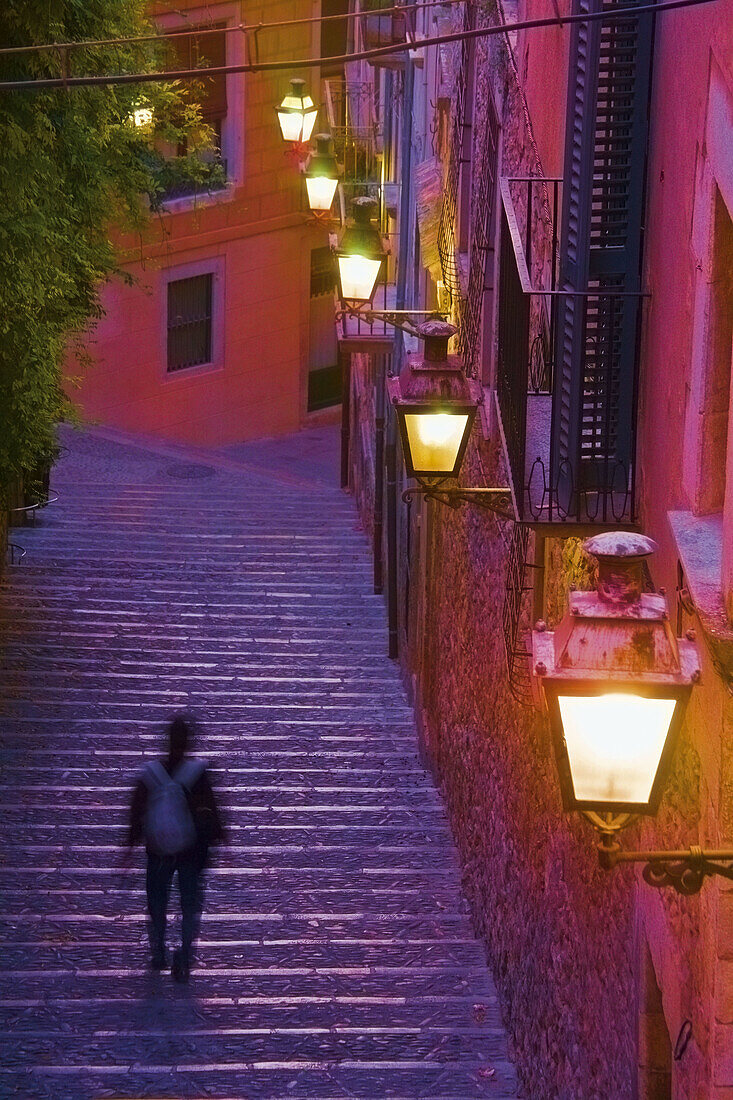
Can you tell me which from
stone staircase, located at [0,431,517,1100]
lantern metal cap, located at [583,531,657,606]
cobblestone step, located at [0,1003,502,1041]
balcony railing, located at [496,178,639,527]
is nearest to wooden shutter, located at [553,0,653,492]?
balcony railing, located at [496,178,639,527]

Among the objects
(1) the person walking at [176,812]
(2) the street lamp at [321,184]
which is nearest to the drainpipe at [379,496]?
(2) the street lamp at [321,184]

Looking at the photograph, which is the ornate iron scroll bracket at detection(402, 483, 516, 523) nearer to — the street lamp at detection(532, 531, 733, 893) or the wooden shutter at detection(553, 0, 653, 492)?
the wooden shutter at detection(553, 0, 653, 492)

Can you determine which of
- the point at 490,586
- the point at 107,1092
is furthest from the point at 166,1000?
the point at 490,586

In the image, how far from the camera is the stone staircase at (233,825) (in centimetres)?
961

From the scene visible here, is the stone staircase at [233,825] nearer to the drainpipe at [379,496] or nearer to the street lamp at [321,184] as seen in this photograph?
the drainpipe at [379,496]

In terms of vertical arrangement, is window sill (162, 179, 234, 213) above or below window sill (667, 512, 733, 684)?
above

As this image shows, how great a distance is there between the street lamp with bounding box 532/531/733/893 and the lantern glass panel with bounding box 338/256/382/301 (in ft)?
30.9

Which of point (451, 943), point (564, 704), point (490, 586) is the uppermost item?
point (564, 704)

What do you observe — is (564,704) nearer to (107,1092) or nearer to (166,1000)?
(107,1092)

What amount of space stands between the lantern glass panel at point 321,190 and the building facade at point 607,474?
5810 millimetres

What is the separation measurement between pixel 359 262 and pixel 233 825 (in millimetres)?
4372

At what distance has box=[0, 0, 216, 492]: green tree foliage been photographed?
11156 mm

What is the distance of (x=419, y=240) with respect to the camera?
16188 mm

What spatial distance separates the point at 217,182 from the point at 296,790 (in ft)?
41.8
